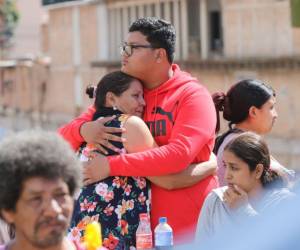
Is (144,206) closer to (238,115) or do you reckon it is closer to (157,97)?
(157,97)

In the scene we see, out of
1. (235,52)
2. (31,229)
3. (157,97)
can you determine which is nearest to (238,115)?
(157,97)

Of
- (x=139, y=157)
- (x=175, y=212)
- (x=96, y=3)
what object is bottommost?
(x=175, y=212)

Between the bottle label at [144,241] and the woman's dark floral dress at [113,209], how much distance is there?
73 millimetres

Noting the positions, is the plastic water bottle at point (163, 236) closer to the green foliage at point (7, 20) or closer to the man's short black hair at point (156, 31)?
the man's short black hair at point (156, 31)

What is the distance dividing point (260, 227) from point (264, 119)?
236 centimetres

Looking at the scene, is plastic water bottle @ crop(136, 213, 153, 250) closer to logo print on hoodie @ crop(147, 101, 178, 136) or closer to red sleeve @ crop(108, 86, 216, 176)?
red sleeve @ crop(108, 86, 216, 176)

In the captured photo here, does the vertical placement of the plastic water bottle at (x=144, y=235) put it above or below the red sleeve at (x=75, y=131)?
below

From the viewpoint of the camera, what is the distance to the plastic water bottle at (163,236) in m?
4.11

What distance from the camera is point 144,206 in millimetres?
4332

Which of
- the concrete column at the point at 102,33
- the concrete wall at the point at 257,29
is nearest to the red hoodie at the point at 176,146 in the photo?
the concrete wall at the point at 257,29

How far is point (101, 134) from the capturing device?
4.33 meters

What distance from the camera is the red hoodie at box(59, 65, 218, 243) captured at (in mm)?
4211

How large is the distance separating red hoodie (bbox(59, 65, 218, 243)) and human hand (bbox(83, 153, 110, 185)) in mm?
31

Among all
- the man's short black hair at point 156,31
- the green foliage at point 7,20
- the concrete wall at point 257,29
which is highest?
the green foliage at point 7,20
